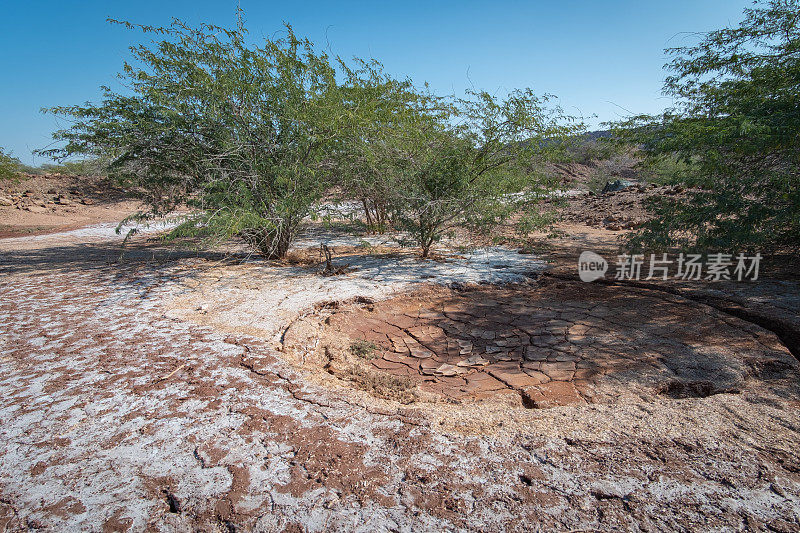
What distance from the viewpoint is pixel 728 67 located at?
5180 mm

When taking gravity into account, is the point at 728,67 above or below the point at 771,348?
above

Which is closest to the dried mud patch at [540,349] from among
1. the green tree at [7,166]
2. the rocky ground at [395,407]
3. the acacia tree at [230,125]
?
the rocky ground at [395,407]

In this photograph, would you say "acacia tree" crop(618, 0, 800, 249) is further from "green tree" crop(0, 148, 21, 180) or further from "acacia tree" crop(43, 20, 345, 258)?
"green tree" crop(0, 148, 21, 180)

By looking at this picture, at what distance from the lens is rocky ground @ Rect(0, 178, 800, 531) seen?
162cm

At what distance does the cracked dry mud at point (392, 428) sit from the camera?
160 centimetres

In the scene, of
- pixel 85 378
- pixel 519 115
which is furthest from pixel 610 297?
pixel 85 378

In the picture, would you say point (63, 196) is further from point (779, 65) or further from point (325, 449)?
point (779, 65)

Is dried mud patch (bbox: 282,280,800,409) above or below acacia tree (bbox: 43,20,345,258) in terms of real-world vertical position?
below

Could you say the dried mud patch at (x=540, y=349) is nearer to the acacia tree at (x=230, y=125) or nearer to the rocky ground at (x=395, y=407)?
the rocky ground at (x=395, y=407)

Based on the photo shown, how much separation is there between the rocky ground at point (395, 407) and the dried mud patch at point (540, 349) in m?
0.02

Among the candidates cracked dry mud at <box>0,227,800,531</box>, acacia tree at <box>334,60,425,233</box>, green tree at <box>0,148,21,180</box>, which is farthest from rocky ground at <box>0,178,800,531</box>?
green tree at <box>0,148,21,180</box>

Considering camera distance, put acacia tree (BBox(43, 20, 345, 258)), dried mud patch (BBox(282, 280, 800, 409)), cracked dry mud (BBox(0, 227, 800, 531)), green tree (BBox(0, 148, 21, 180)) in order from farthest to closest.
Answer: green tree (BBox(0, 148, 21, 180))
acacia tree (BBox(43, 20, 345, 258))
dried mud patch (BBox(282, 280, 800, 409))
cracked dry mud (BBox(0, 227, 800, 531))

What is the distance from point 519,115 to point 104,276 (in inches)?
234

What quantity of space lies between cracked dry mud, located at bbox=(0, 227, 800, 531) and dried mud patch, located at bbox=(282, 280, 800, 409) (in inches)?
0.9
